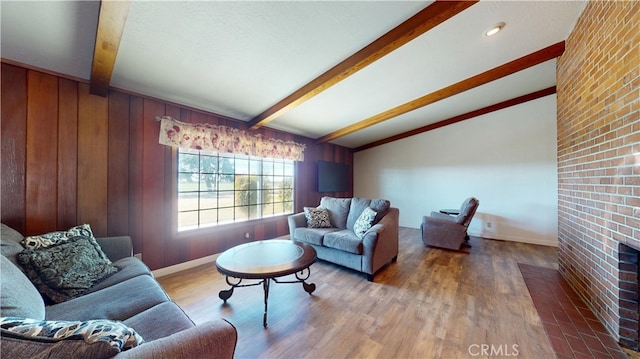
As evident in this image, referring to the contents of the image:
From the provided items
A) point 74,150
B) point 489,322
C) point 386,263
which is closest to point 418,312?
point 489,322

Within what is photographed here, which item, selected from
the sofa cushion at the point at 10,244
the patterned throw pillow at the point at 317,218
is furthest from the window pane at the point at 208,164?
the sofa cushion at the point at 10,244

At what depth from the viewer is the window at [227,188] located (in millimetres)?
3002

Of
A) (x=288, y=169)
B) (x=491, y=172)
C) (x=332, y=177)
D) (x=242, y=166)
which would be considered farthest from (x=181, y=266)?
(x=491, y=172)

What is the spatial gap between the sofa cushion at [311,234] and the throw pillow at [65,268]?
1.99 m

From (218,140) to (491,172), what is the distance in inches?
210

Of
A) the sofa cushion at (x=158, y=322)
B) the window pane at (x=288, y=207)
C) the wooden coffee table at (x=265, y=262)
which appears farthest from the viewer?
the window pane at (x=288, y=207)

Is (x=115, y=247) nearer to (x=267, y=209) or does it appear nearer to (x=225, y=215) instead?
(x=225, y=215)

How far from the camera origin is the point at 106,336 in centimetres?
69

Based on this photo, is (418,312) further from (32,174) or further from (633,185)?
(32,174)

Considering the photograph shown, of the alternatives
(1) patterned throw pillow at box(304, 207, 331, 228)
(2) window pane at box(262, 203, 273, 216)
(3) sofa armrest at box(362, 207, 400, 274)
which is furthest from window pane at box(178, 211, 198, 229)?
(3) sofa armrest at box(362, 207, 400, 274)

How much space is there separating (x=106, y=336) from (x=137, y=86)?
8.75 ft

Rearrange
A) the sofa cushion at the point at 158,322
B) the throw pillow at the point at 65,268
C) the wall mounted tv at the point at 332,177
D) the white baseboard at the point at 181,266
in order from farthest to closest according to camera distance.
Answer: the wall mounted tv at the point at 332,177 < the white baseboard at the point at 181,266 < the throw pillow at the point at 65,268 < the sofa cushion at the point at 158,322

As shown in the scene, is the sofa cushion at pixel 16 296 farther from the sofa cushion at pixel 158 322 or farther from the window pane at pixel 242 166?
the window pane at pixel 242 166

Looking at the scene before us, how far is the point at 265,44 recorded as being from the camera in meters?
1.89
